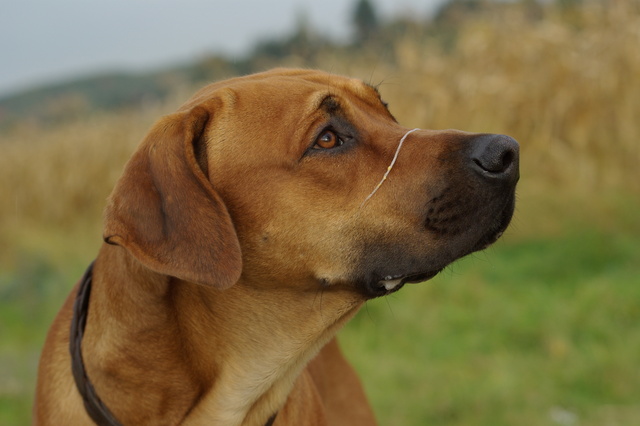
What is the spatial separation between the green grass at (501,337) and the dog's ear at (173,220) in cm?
299

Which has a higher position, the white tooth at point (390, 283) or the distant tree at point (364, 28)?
the white tooth at point (390, 283)

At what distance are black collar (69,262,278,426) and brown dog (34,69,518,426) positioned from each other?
0.03m

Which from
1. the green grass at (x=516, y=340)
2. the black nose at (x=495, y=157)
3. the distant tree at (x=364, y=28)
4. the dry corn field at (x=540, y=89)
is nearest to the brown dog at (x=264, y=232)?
the black nose at (x=495, y=157)

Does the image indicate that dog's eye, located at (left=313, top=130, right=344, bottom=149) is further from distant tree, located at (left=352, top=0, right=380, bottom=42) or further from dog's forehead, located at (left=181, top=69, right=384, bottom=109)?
distant tree, located at (left=352, top=0, right=380, bottom=42)

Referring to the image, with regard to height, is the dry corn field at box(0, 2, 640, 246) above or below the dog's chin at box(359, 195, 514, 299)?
below

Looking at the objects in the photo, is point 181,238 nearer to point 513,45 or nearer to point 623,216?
point 623,216

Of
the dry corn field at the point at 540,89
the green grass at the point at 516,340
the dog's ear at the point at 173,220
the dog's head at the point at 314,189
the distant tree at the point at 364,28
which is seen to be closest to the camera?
the dog's ear at the point at 173,220

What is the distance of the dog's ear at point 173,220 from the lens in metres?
2.60

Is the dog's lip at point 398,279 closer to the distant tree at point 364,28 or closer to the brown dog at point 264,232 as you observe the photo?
the brown dog at point 264,232

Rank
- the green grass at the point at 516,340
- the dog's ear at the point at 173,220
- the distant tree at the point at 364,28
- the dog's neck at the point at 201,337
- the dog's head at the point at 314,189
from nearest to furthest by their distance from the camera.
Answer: the dog's ear at the point at 173,220, the dog's head at the point at 314,189, the dog's neck at the point at 201,337, the green grass at the point at 516,340, the distant tree at the point at 364,28

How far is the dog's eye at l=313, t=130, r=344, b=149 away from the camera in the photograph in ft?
9.61

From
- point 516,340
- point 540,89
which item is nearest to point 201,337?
point 516,340

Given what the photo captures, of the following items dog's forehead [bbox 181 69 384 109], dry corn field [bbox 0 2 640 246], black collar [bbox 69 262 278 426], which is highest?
dog's forehead [bbox 181 69 384 109]

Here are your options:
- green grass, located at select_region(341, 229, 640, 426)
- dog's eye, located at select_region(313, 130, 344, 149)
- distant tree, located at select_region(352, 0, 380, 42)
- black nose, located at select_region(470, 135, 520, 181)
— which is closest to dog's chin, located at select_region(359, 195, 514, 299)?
black nose, located at select_region(470, 135, 520, 181)
